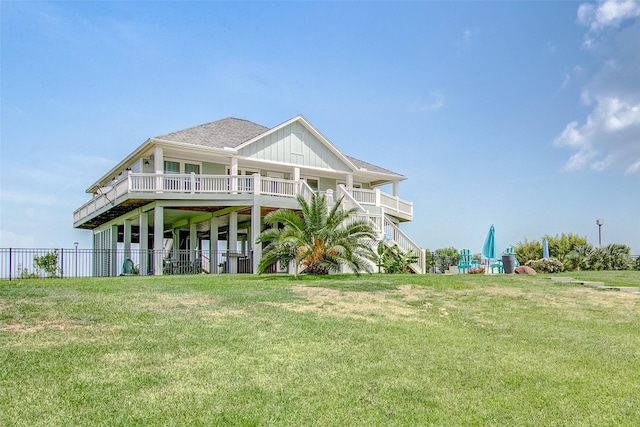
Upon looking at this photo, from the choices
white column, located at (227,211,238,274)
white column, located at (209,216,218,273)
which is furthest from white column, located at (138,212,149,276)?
white column, located at (227,211,238,274)

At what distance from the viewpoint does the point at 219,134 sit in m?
27.4

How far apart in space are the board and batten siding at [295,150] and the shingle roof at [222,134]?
749 mm

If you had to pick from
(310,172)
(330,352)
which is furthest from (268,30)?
(310,172)

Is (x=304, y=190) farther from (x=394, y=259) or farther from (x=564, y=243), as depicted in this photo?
(x=564, y=243)

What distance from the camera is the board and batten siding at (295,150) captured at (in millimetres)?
26953

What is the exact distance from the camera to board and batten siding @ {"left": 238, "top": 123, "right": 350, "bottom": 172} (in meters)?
27.0

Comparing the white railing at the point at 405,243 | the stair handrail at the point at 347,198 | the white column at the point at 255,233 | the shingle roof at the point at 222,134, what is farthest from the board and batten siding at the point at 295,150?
the white railing at the point at 405,243

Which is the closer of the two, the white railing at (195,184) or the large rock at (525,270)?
the white railing at (195,184)

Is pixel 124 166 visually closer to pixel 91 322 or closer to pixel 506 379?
pixel 91 322

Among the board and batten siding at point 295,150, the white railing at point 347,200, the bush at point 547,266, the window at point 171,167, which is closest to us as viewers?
the white railing at point 347,200

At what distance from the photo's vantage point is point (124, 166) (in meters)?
29.0

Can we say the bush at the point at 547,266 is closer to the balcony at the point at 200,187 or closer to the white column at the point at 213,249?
the balcony at the point at 200,187

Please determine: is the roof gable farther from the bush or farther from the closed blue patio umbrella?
the bush

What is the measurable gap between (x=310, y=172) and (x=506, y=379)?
76.4 feet
